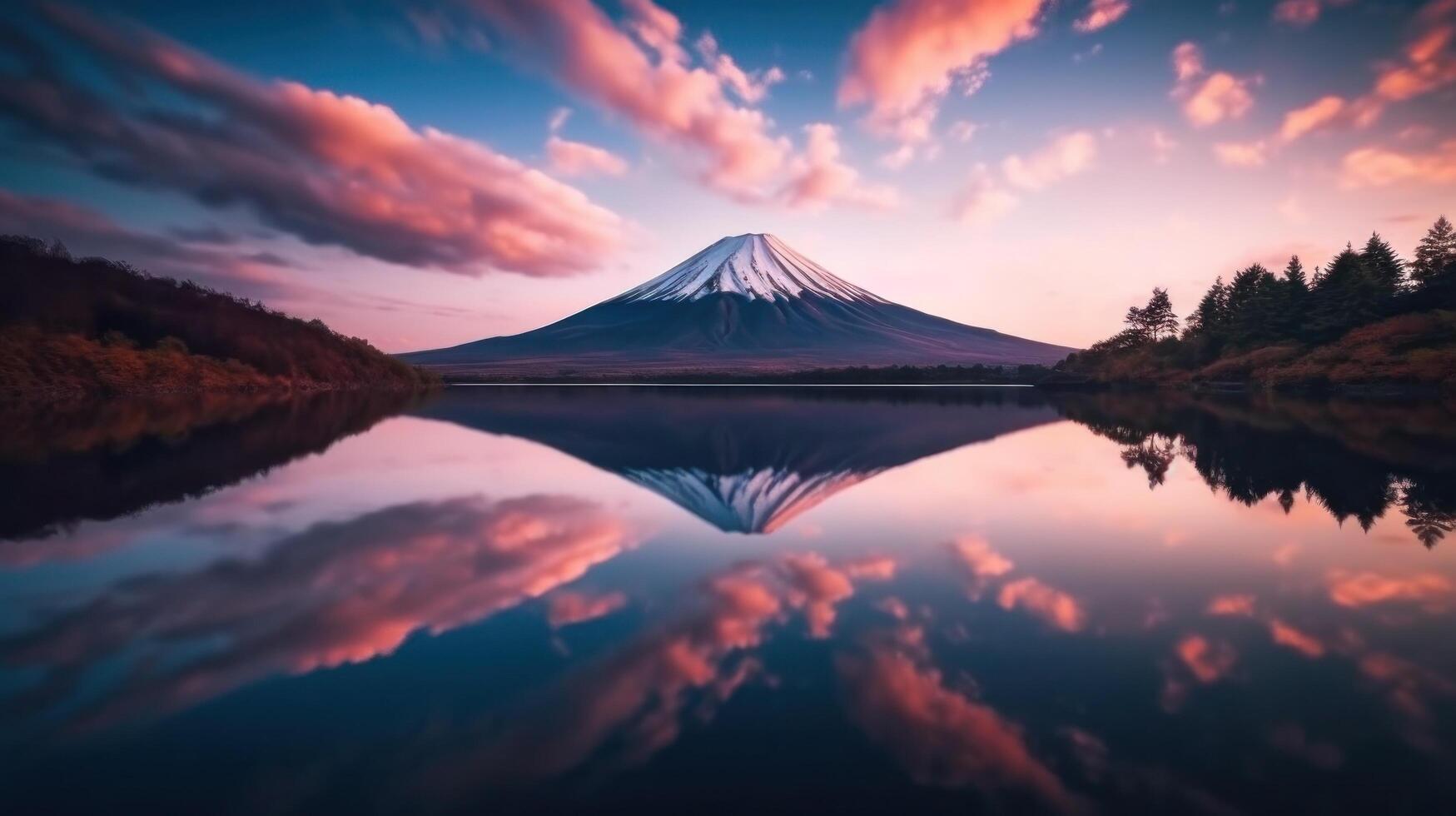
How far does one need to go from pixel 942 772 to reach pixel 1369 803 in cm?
178

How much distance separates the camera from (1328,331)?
43781 millimetres

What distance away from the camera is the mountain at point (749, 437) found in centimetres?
1059

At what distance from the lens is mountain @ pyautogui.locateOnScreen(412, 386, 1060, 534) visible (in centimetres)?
1059

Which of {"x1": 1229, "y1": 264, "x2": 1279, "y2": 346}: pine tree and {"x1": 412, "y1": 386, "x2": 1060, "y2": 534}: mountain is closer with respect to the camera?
{"x1": 412, "y1": 386, "x2": 1060, "y2": 534}: mountain

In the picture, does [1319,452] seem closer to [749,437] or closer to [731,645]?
[749,437]

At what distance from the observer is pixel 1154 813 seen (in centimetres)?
272

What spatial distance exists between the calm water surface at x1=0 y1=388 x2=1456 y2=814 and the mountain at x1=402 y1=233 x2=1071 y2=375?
110297 mm

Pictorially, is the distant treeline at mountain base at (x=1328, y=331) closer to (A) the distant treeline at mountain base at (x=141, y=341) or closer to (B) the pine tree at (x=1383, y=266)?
(B) the pine tree at (x=1383, y=266)

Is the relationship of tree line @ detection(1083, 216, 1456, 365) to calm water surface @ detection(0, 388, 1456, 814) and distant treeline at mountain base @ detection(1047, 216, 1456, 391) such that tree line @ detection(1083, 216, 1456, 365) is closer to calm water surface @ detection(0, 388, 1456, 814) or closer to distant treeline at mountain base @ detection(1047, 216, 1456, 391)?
distant treeline at mountain base @ detection(1047, 216, 1456, 391)

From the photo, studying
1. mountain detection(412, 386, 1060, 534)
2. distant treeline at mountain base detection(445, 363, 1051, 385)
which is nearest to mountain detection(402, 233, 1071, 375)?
distant treeline at mountain base detection(445, 363, 1051, 385)

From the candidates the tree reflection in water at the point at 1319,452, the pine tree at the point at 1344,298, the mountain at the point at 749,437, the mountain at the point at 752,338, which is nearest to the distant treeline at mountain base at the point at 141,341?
the mountain at the point at 749,437

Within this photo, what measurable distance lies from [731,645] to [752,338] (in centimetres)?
16316

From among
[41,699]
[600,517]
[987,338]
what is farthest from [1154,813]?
[987,338]

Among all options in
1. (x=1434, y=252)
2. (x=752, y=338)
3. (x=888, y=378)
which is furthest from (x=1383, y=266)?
(x=752, y=338)
